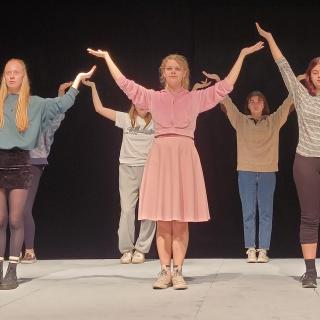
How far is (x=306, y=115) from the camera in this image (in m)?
3.42

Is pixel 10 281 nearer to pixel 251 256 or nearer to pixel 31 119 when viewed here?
pixel 31 119

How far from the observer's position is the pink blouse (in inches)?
133

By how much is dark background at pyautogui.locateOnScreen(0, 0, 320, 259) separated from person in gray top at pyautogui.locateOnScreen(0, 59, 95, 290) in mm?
1679

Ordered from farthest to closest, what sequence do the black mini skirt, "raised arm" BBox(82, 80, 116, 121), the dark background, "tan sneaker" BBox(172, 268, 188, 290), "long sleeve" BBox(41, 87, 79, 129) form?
the dark background, "raised arm" BBox(82, 80, 116, 121), "long sleeve" BBox(41, 87, 79, 129), the black mini skirt, "tan sneaker" BBox(172, 268, 188, 290)

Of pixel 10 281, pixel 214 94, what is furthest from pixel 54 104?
pixel 10 281

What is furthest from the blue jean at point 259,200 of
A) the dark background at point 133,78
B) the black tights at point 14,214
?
the black tights at point 14,214

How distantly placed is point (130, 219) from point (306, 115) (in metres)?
1.74

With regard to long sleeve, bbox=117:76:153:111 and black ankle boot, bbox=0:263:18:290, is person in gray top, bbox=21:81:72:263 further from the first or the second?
long sleeve, bbox=117:76:153:111

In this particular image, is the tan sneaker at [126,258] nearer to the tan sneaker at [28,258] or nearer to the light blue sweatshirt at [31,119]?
the tan sneaker at [28,258]

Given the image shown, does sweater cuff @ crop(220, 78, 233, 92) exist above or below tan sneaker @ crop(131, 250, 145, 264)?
above

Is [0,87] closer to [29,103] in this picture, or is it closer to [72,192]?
[29,103]

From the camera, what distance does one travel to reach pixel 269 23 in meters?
5.15

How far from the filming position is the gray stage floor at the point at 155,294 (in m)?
2.69

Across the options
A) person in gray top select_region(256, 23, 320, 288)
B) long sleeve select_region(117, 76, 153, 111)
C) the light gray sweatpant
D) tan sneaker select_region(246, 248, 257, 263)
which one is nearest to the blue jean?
tan sneaker select_region(246, 248, 257, 263)
